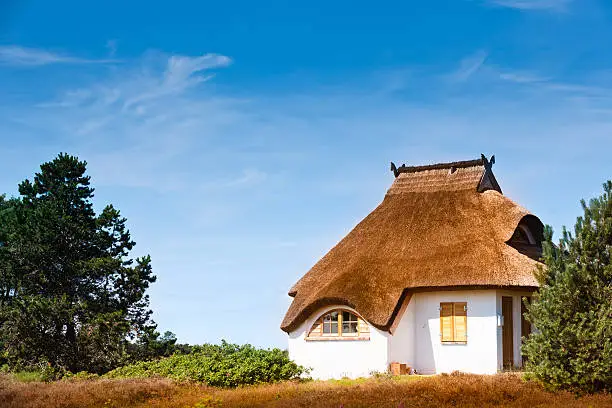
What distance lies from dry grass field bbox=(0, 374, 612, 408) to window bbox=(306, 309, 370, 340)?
168 inches

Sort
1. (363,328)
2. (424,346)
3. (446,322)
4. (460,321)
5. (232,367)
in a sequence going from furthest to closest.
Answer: (424,346)
(363,328)
(446,322)
(460,321)
(232,367)

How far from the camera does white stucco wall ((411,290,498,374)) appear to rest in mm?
27141

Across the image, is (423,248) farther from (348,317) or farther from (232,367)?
(232,367)

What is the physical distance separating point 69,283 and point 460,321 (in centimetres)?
1789

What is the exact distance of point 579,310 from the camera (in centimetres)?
2016

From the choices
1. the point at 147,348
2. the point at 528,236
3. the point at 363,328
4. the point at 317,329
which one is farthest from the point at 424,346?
the point at 147,348

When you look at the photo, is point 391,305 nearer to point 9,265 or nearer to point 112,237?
point 112,237

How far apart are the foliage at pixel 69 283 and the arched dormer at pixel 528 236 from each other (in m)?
16.4

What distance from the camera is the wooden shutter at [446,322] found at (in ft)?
91.4

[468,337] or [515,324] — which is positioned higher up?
[515,324]

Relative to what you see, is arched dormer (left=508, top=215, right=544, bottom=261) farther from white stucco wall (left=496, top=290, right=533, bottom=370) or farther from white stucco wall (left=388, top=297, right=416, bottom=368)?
white stucco wall (left=388, top=297, right=416, bottom=368)

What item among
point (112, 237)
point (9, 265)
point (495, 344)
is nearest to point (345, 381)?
point (495, 344)

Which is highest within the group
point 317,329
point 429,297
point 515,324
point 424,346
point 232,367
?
point 429,297

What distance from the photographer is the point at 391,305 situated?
27.5 m
